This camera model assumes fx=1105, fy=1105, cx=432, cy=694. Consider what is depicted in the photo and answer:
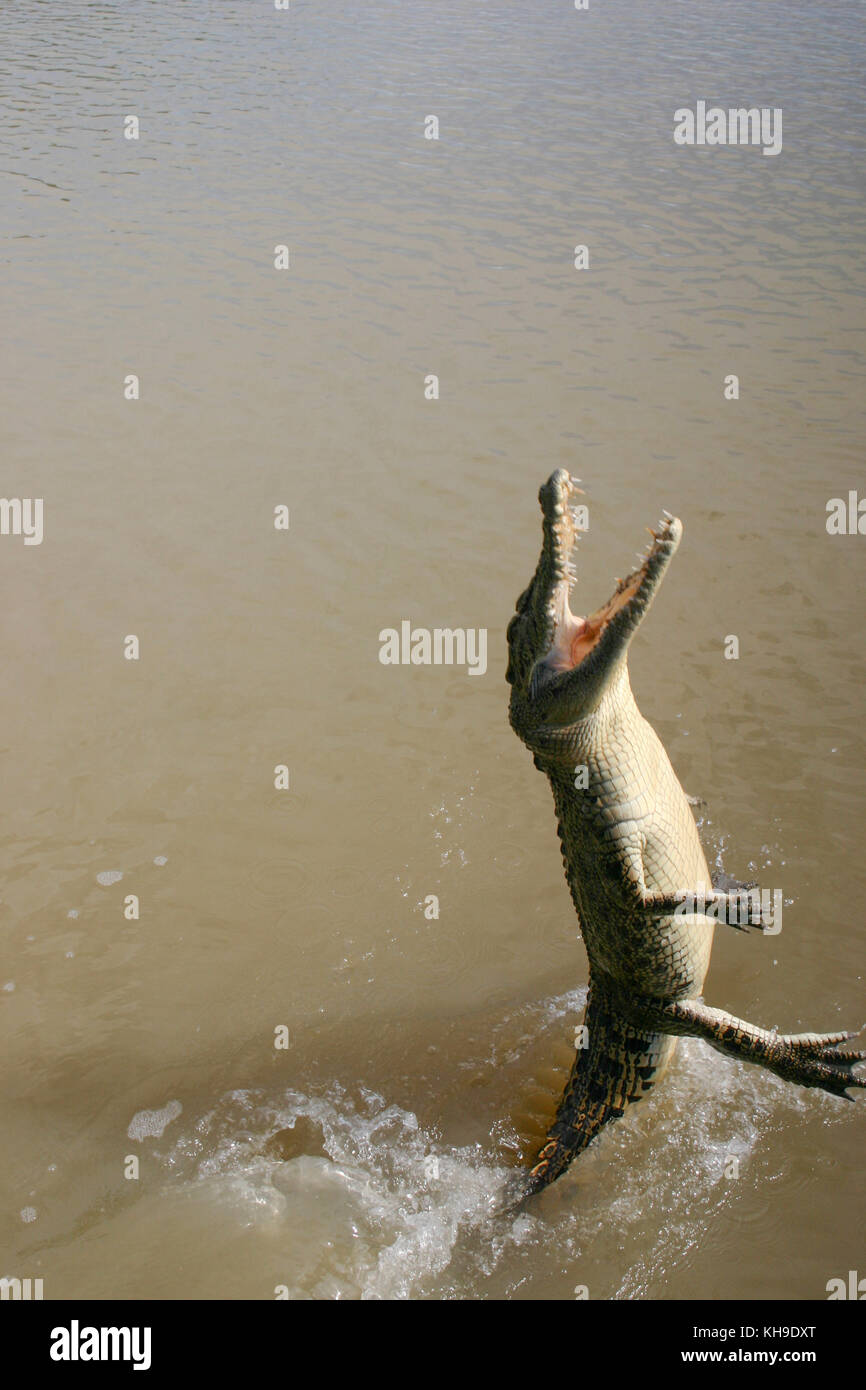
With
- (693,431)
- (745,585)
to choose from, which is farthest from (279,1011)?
(693,431)

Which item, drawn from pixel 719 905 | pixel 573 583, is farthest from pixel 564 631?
pixel 719 905

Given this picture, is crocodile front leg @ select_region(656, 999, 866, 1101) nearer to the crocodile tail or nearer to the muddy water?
the crocodile tail

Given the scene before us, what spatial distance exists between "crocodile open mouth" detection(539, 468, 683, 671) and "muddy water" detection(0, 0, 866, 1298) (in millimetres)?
2181

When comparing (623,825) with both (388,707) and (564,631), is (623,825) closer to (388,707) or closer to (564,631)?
(564,631)

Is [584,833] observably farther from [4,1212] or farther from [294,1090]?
[4,1212]

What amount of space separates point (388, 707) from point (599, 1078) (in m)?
2.69

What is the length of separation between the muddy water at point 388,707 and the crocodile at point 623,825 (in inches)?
34.2

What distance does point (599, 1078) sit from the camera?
14.0 feet

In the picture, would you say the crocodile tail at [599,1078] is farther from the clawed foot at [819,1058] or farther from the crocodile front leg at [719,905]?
the crocodile front leg at [719,905]

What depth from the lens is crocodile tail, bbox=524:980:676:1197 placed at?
4.17 metres

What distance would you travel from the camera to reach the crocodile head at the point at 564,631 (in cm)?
316

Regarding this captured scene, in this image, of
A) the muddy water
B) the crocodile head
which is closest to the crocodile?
the crocodile head

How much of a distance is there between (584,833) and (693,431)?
5.75m

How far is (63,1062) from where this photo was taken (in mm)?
4746
